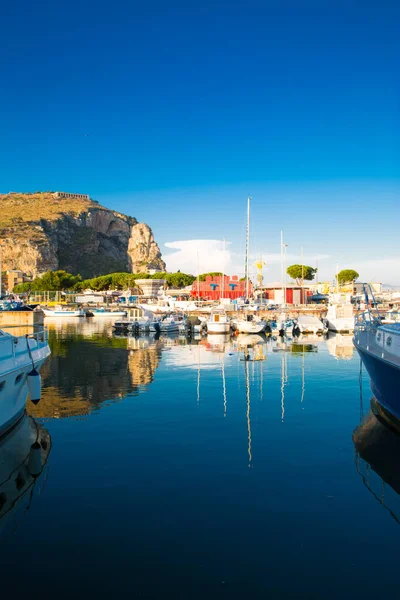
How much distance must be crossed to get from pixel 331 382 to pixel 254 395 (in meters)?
5.79

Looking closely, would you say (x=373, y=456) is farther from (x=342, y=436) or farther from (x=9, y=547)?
(x=9, y=547)

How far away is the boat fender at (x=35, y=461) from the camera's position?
12.2 m

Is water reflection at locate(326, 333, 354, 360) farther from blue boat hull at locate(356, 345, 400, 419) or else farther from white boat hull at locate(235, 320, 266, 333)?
blue boat hull at locate(356, 345, 400, 419)

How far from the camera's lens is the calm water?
24.6 ft

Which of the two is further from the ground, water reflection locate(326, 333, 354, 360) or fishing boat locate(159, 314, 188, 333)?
fishing boat locate(159, 314, 188, 333)

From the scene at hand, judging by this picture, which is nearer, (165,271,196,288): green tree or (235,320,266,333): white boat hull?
(235,320,266,333): white boat hull

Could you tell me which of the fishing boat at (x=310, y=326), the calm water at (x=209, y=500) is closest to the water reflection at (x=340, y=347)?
the fishing boat at (x=310, y=326)

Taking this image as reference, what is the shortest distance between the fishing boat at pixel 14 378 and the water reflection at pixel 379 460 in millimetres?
9913

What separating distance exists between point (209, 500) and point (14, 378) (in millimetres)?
7125

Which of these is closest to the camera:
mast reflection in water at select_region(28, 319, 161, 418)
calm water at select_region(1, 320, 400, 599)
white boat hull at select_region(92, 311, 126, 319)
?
calm water at select_region(1, 320, 400, 599)

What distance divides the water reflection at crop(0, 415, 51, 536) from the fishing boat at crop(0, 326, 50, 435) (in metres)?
0.51

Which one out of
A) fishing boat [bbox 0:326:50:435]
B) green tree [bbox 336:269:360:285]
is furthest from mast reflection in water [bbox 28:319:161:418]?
green tree [bbox 336:269:360:285]

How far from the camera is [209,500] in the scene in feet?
34.0

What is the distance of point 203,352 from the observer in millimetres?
39281
